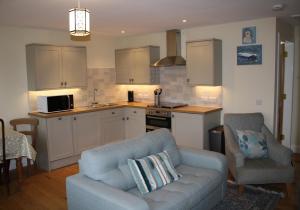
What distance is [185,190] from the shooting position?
8.80ft

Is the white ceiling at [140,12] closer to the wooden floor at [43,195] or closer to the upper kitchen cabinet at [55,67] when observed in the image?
the upper kitchen cabinet at [55,67]

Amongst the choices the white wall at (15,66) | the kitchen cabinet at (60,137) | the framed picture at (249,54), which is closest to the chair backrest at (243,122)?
the framed picture at (249,54)

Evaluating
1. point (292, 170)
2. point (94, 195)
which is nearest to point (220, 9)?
point (292, 170)

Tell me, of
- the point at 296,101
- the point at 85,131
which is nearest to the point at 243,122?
the point at 296,101

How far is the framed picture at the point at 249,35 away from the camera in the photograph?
461 cm

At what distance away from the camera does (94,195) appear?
94.8 inches

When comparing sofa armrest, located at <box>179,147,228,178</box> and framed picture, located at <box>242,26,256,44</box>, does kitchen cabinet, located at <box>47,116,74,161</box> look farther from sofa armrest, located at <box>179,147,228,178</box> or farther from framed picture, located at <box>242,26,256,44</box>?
framed picture, located at <box>242,26,256,44</box>

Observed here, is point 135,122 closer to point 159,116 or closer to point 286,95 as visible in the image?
point 159,116

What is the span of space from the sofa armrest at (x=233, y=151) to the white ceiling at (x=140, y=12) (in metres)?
1.71

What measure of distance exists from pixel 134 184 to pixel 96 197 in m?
0.51

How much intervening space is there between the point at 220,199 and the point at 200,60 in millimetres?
2534

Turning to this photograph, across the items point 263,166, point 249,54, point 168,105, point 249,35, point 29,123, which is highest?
point 249,35

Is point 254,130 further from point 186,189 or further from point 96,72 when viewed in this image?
point 96,72

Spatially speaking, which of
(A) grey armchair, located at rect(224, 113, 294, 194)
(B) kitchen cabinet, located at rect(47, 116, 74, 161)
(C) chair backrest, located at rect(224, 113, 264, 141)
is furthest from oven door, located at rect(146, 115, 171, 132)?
(B) kitchen cabinet, located at rect(47, 116, 74, 161)
